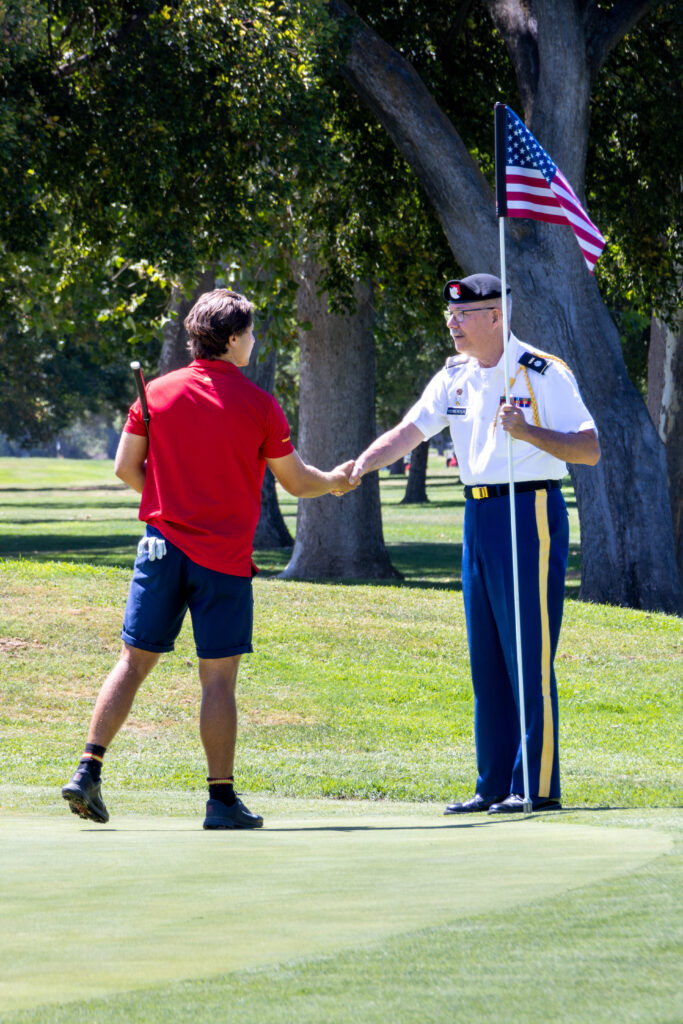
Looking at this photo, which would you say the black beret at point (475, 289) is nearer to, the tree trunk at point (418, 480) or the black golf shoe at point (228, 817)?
the black golf shoe at point (228, 817)

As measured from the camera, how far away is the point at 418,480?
4975cm

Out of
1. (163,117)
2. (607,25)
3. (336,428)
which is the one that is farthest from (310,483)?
(336,428)

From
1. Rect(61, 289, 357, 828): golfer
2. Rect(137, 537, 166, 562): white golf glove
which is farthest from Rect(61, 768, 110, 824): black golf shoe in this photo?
Rect(137, 537, 166, 562): white golf glove

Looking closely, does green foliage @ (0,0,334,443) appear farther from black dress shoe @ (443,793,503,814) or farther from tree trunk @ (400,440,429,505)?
tree trunk @ (400,440,429,505)

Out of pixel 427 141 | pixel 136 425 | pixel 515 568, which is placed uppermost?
pixel 427 141

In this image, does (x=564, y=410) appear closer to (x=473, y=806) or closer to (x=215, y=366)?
(x=215, y=366)

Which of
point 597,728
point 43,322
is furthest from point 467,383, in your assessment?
point 43,322

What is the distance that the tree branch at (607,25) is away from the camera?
1658cm

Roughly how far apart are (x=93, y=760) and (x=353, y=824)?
98 centimetres

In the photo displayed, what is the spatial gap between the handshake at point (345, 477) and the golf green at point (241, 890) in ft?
6.70

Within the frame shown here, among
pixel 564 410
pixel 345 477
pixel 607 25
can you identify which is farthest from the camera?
pixel 607 25

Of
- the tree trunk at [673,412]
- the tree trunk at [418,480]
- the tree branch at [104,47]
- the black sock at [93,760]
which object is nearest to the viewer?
the black sock at [93,760]

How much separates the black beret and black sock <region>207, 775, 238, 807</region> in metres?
2.09

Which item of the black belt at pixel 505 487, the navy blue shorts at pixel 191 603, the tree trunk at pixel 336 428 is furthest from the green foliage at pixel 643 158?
the navy blue shorts at pixel 191 603
